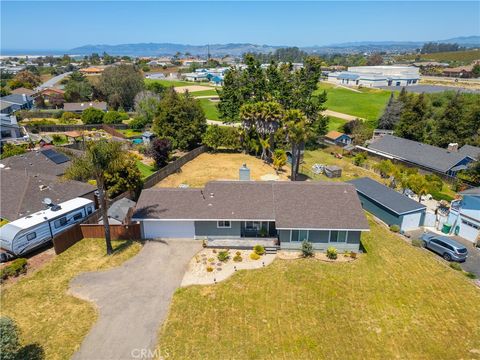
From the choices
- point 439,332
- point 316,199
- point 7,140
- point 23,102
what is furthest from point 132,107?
point 439,332

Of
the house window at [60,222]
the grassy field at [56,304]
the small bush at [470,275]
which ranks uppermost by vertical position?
the house window at [60,222]

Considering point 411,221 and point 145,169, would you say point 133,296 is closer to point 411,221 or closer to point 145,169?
point 411,221

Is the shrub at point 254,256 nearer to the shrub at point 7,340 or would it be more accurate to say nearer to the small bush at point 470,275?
the shrub at point 7,340

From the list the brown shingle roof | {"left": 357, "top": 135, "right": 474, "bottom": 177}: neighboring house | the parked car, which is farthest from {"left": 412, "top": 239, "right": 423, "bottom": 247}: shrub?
{"left": 357, "top": 135, "right": 474, "bottom": 177}: neighboring house

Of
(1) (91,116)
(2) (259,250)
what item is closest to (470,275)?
(2) (259,250)

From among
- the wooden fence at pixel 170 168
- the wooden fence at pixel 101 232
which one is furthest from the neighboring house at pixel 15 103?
the wooden fence at pixel 101 232
